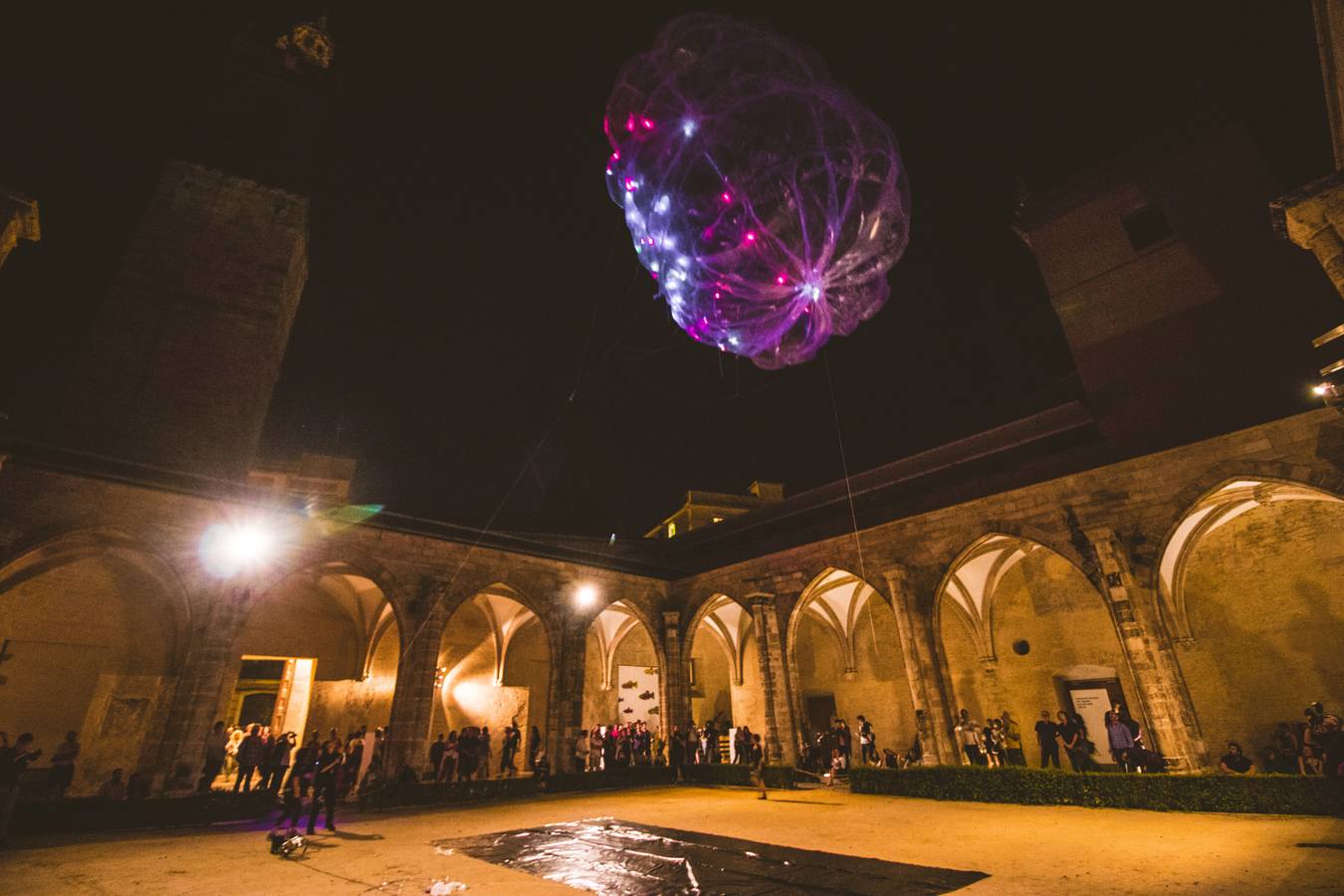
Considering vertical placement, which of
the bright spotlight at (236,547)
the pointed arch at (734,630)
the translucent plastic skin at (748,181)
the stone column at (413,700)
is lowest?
the stone column at (413,700)

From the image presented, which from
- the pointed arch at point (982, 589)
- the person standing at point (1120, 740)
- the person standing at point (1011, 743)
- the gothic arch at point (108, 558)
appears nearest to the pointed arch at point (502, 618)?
the gothic arch at point (108, 558)

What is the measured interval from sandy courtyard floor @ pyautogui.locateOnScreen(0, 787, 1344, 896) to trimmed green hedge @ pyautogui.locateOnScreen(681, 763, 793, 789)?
4261mm

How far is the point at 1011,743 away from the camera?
17.1 meters

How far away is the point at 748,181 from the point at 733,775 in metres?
17.4

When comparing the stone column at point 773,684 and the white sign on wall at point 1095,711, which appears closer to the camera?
the white sign on wall at point 1095,711

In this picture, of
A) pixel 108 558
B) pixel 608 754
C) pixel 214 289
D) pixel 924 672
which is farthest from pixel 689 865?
pixel 214 289

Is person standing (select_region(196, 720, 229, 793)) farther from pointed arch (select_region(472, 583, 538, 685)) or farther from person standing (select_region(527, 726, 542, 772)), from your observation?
person standing (select_region(527, 726, 542, 772))

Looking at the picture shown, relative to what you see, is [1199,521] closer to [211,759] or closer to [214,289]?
[211,759]

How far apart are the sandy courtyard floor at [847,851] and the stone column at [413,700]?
291cm

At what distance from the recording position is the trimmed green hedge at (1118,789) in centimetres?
955

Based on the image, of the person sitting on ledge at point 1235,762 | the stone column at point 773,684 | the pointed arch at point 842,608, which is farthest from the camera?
the pointed arch at point 842,608

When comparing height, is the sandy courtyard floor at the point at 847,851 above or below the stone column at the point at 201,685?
below

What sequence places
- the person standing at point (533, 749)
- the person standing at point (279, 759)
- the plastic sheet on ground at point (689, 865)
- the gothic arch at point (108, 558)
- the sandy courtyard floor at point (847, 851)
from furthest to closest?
the person standing at point (533, 749), the person standing at point (279, 759), the gothic arch at point (108, 558), the sandy courtyard floor at point (847, 851), the plastic sheet on ground at point (689, 865)

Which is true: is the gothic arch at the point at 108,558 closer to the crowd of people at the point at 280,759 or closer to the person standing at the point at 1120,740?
the crowd of people at the point at 280,759
